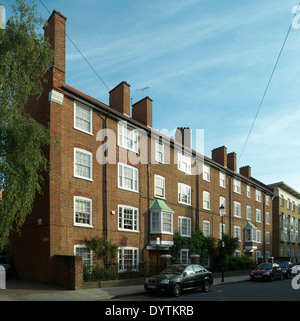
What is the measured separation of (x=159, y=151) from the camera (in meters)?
26.9

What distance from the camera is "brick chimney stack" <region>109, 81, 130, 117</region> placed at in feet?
84.0

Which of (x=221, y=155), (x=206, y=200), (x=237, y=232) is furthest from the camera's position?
(x=221, y=155)

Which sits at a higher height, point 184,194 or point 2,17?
point 2,17

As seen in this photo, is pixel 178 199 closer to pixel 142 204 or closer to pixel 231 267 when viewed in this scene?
pixel 142 204

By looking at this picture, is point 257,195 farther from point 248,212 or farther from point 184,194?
point 184,194

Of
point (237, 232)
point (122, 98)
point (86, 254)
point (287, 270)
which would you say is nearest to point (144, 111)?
point (122, 98)

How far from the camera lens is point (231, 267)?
1219 inches

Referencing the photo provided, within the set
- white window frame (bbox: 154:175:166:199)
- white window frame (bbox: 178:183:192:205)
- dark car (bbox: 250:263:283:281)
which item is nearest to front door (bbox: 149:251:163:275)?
white window frame (bbox: 154:175:166:199)

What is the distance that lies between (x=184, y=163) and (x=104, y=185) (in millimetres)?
10150

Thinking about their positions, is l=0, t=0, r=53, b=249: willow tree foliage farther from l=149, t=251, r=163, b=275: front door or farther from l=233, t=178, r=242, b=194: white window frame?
l=233, t=178, r=242, b=194: white window frame


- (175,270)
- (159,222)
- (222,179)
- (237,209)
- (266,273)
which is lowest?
(266,273)

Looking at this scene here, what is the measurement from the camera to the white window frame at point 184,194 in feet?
94.3

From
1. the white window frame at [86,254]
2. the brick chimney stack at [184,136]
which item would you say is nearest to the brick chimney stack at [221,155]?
the brick chimney stack at [184,136]
